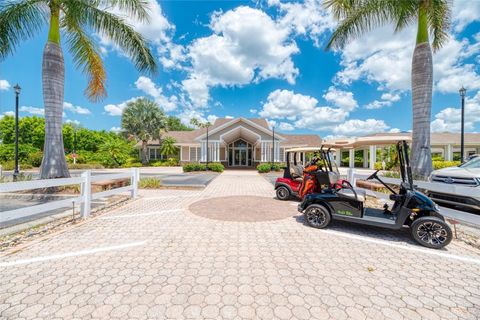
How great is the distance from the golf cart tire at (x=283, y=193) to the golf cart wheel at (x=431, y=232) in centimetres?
397

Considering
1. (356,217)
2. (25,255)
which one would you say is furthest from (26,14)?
(356,217)

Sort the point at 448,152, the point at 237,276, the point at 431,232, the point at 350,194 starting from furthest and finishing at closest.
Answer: the point at 448,152 → the point at 350,194 → the point at 431,232 → the point at 237,276

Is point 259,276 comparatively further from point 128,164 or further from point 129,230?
point 128,164

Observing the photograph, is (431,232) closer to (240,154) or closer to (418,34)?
(418,34)

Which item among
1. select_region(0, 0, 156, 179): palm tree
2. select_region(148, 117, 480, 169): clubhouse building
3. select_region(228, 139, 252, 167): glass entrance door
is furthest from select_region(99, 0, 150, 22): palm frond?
select_region(228, 139, 252, 167): glass entrance door

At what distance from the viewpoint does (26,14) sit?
7.11m

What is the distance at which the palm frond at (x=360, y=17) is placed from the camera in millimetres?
7584

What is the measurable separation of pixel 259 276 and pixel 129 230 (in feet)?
10.1

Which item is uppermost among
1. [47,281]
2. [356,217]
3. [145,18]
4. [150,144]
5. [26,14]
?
[145,18]

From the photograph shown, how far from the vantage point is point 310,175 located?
5.33 meters

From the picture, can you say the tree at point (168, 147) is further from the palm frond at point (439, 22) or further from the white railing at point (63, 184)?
the palm frond at point (439, 22)

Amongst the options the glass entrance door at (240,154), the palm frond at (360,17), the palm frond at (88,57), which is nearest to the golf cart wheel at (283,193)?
the palm frond at (360,17)

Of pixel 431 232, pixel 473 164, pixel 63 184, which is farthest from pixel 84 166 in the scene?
pixel 473 164

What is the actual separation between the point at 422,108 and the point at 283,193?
5.89 metres
